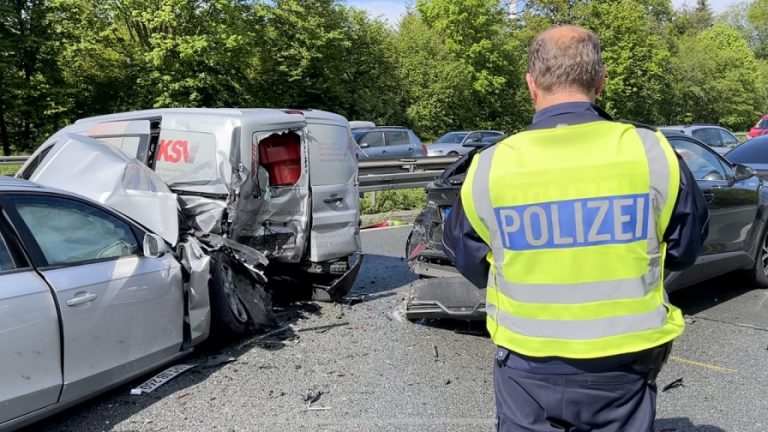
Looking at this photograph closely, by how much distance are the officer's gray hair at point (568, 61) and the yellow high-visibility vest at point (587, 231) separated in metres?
0.16

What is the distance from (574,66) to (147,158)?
14.9 ft

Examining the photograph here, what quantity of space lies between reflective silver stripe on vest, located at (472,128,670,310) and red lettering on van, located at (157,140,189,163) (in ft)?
13.4

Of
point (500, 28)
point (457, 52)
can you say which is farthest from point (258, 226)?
point (500, 28)

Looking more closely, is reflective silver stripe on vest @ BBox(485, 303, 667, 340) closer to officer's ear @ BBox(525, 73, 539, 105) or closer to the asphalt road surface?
officer's ear @ BBox(525, 73, 539, 105)

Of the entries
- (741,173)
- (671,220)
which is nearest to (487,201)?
(671,220)

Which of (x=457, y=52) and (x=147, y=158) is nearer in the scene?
(x=147, y=158)

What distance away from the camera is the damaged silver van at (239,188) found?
15.9ft

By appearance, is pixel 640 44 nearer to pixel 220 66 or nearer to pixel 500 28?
pixel 500 28

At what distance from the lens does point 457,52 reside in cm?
4109

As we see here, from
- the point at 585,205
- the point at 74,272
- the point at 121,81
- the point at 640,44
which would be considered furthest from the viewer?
the point at 640,44

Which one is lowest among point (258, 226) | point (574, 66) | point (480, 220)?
point (258, 226)

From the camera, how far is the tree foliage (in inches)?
1072

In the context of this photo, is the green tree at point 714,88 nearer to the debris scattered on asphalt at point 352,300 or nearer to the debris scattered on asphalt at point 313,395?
the debris scattered on asphalt at point 352,300

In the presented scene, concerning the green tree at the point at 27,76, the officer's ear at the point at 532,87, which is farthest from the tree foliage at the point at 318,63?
the officer's ear at the point at 532,87
